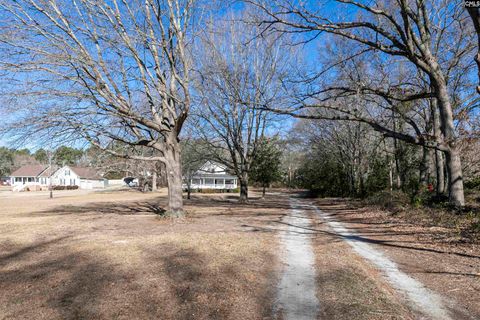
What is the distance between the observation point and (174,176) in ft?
40.4

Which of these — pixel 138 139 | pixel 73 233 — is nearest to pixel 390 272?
pixel 73 233

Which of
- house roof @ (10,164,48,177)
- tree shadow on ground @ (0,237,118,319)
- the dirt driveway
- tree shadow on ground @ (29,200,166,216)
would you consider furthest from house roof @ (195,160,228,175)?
house roof @ (10,164,48,177)

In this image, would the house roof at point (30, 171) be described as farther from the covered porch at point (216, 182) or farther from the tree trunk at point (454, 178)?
the tree trunk at point (454, 178)

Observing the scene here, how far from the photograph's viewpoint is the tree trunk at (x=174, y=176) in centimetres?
1227

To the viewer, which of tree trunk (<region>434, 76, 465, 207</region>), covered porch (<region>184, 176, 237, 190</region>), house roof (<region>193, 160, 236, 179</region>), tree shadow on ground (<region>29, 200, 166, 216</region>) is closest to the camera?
tree trunk (<region>434, 76, 465, 207</region>)

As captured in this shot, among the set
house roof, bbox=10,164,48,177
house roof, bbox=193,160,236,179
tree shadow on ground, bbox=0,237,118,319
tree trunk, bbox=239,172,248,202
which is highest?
house roof, bbox=10,164,48,177

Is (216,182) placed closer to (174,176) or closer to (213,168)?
(213,168)

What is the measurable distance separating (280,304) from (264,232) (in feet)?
18.7

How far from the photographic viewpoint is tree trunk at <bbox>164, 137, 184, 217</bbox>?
40.3 feet

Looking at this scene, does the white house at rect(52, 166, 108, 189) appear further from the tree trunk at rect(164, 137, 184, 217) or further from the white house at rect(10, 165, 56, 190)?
the tree trunk at rect(164, 137, 184, 217)

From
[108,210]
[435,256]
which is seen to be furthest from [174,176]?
[435,256]

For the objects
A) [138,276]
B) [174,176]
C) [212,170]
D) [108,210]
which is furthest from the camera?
[212,170]

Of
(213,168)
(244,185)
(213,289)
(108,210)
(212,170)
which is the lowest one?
(108,210)

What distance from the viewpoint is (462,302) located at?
418cm
